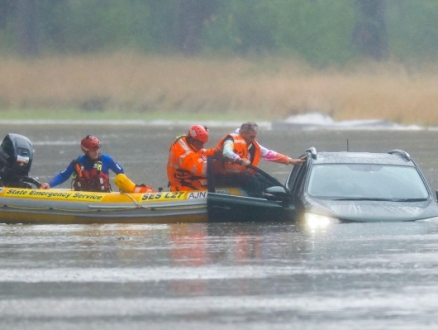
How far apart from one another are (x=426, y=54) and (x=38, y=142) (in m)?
20.0

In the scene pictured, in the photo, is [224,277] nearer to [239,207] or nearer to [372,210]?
[372,210]

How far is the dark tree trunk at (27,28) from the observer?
56.9 meters

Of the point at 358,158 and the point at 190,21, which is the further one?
the point at 190,21

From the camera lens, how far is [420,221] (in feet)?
50.2

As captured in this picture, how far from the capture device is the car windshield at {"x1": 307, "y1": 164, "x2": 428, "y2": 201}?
621 inches

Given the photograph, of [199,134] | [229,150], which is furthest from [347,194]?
[199,134]

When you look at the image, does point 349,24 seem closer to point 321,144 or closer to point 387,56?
point 387,56

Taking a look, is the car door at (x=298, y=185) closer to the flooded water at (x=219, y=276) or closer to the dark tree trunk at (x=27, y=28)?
the flooded water at (x=219, y=276)

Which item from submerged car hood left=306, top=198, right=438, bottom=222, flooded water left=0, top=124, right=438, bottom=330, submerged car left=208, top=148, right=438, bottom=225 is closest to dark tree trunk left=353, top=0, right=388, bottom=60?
submerged car left=208, top=148, right=438, bottom=225

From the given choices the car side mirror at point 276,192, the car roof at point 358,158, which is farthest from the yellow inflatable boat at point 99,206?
the car roof at point 358,158

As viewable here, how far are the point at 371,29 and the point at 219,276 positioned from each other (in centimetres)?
5676

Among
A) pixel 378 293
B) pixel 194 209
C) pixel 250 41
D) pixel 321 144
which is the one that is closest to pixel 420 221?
pixel 194 209

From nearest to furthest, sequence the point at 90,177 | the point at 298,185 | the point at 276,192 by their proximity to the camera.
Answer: the point at 276,192, the point at 298,185, the point at 90,177

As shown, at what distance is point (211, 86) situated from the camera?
6266cm
